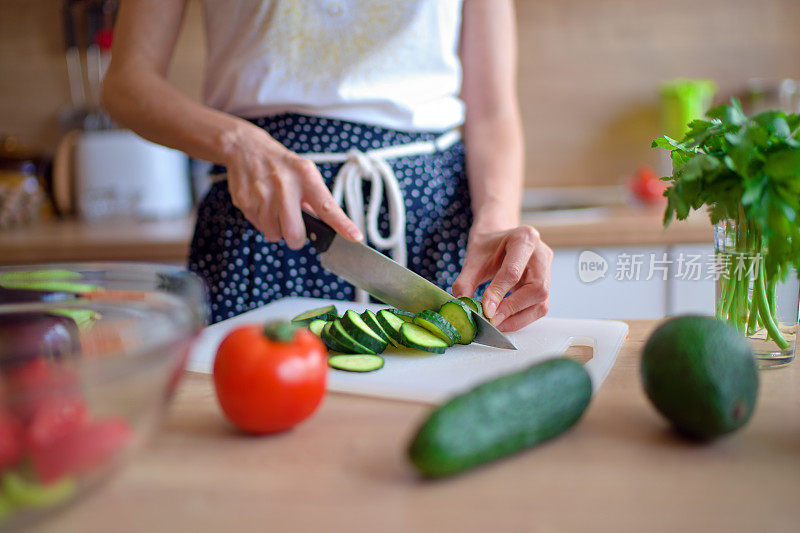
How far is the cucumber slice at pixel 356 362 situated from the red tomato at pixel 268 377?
0.18 metres

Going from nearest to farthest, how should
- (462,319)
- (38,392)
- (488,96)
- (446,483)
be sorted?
1. (38,392)
2. (446,483)
3. (462,319)
4. (488,96)

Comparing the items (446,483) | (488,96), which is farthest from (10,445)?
(488,96)

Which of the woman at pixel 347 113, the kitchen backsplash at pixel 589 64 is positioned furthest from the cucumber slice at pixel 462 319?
the kitchen backsplash at pixel 589 64

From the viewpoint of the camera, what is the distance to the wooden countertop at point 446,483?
53cm

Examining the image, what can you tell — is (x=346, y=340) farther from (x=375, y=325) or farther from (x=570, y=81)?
(x=570, y=81)

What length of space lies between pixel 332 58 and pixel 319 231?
0.39 m

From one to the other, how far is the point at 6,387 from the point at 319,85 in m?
0.96

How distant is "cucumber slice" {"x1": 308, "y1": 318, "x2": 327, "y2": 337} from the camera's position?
3.14 ft

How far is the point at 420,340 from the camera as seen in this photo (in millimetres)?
924

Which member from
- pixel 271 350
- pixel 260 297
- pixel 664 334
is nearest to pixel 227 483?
pixel 271 350

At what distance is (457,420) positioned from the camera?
58 centimetres

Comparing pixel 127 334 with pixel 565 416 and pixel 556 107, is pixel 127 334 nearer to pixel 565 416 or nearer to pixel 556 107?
pixel 565 416

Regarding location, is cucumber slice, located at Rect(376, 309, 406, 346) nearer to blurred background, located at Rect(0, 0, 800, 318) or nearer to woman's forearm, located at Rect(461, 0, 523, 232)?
woman's forearm, located at Rect(461, 0, 523, 232)

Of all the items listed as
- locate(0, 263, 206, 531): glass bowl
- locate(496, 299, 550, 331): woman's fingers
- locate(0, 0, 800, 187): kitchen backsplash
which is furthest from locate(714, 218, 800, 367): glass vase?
locate(0, 0, 800, 187): kitchen backsplash
